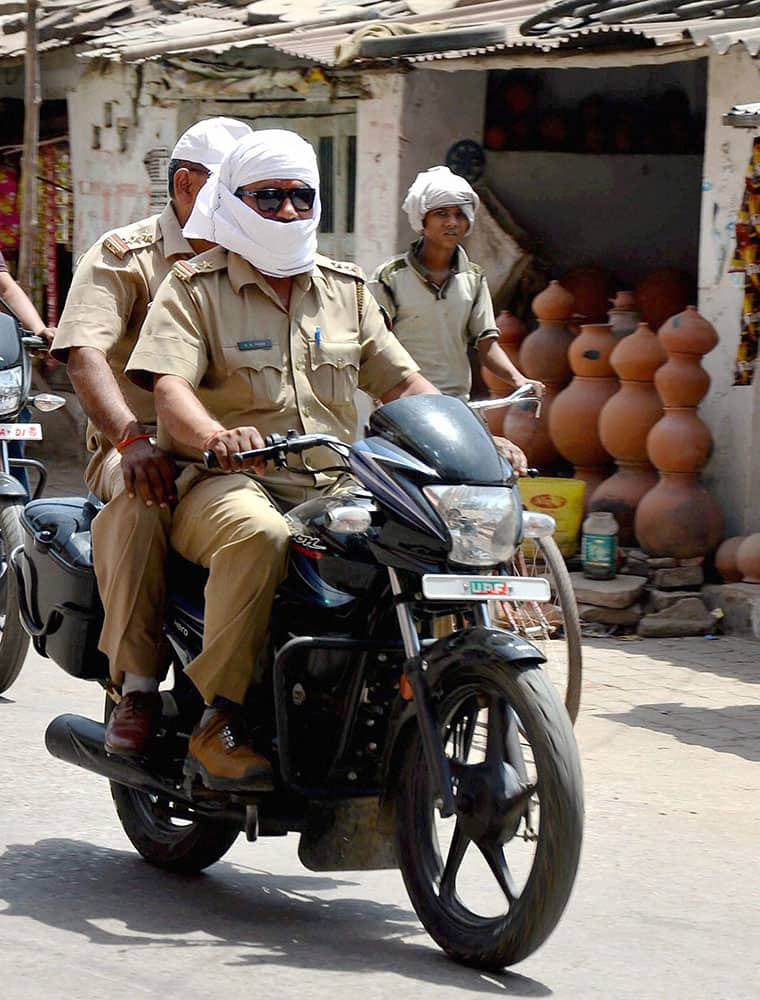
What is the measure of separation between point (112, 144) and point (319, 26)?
2.27 metres

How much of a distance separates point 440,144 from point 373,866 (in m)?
7.35

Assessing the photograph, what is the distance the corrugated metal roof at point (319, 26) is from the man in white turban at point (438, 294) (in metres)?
1.52

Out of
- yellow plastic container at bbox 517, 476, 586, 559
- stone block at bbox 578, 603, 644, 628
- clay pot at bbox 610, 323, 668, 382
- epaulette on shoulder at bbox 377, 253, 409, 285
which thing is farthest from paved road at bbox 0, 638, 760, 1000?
clay pot at bbox 610, 323, 668, 382

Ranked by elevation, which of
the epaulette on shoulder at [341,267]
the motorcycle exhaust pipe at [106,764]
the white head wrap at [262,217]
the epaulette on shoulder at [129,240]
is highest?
the white head wrap at [262,217]

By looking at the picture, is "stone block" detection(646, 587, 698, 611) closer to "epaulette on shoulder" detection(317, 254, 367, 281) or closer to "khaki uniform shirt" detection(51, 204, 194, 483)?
"khaki uniform shirt" detection(51, 204, 194, 483)

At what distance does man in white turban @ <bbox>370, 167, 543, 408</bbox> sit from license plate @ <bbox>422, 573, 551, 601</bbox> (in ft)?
11.6

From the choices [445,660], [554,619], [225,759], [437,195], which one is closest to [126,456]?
[225,759]

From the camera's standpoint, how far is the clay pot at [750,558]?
8219 millimetres

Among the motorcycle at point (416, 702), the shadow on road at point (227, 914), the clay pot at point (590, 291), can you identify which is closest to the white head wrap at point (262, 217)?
the motorcycle at point (416, 702)

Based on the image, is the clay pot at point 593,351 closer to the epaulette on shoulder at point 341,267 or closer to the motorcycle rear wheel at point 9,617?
the motorcycle rear wheel at point 9,617

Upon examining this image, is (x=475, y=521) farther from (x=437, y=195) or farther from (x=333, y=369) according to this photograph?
(x=437, y=195)

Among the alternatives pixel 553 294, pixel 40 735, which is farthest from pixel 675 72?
pixel 40 735

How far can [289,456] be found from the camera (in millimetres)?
4250

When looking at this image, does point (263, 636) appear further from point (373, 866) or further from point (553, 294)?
point (553, 294)
